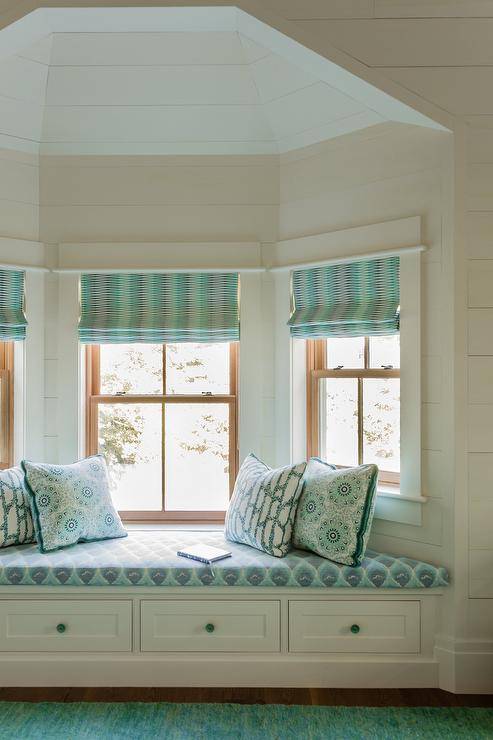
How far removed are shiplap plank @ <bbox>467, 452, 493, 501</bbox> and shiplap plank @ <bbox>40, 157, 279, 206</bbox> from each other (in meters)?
1.74

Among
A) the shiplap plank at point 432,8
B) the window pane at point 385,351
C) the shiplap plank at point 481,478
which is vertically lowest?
the shiplap plank at point 481,478

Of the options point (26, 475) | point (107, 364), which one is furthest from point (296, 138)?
point (26, 475)

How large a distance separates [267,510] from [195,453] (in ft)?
2.42

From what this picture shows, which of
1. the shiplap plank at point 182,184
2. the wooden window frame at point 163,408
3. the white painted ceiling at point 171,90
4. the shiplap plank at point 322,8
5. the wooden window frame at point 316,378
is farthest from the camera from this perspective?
the wooden window frame at point 163,408

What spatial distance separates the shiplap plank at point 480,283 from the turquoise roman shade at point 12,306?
7.59 feet

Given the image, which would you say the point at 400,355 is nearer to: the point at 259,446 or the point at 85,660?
the point at 259,446

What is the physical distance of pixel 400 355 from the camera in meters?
2.76

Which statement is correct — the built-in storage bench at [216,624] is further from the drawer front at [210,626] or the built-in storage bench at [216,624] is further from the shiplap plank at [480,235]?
the shiplap plank at [480,235]

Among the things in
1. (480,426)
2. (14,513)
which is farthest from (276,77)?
(14,513)

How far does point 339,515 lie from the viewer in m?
2.62

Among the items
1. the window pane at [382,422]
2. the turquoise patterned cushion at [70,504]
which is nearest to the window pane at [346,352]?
the window pane at [382,422]

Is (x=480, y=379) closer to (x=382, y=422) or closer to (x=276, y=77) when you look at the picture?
(x=382, y=422)

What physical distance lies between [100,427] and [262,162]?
5.86ft

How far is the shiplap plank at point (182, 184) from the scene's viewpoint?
318 centimetres
